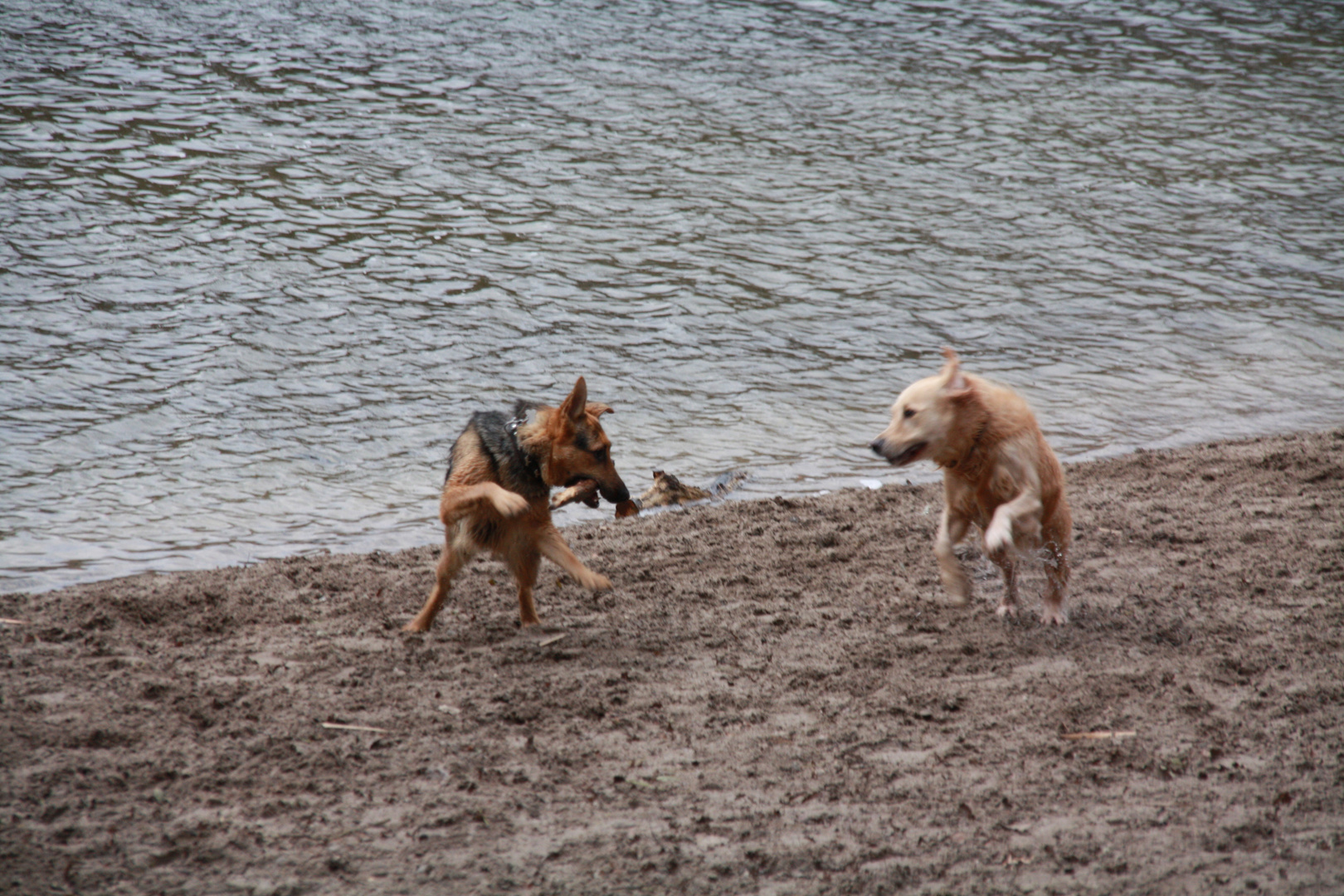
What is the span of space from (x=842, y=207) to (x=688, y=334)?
13.7 ft

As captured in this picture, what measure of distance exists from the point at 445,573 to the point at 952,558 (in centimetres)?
250

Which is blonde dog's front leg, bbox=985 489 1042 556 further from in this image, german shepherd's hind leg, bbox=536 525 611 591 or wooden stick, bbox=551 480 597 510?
wooden stick, bbox=551 480 597 510

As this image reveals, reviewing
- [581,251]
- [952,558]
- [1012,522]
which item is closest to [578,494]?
[952,558]

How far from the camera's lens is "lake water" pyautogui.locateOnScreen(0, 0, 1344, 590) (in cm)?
805

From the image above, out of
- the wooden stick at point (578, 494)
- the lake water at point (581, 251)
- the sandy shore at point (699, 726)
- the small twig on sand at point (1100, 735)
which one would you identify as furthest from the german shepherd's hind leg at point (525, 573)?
the small twig on sand at point (1100, 735)

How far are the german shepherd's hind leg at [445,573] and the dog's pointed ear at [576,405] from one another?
2.64ft

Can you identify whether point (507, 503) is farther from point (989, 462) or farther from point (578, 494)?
point (989, 462)

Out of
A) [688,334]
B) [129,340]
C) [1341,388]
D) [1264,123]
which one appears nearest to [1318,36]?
[1264,123]

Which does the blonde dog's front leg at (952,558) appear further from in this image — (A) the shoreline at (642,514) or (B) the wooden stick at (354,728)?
(B) the wooden stick at (354,728)

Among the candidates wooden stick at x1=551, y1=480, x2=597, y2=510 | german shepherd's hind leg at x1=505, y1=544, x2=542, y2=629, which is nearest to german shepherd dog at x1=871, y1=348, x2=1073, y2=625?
wooden stick at x1=551, y1=480, x2=597, y2=510

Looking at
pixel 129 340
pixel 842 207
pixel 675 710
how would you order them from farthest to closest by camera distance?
1. pixel 842 207
2. pixel 129 340
3. pixel 675 710

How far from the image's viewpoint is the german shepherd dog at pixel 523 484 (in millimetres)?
5453

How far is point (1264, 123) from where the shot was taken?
17078mm

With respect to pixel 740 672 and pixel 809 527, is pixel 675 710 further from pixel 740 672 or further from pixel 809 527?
pixel 809 527
